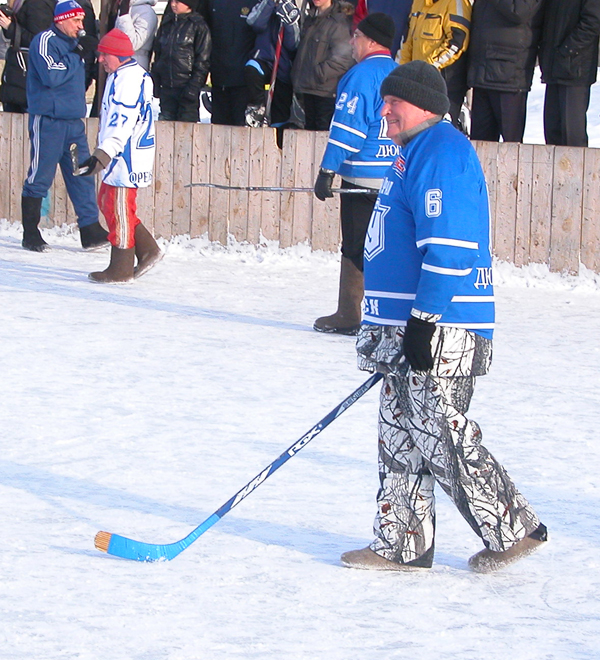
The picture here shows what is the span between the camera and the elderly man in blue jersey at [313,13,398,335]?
6012 millimetres

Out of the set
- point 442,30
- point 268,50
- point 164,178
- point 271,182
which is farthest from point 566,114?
point 164,178

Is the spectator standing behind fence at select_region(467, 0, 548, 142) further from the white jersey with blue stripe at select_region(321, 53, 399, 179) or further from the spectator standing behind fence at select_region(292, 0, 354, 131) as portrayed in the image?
the white jersey with blue stripe at select_region(321, 53, 399, 179)

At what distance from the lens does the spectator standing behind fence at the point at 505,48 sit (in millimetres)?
8031

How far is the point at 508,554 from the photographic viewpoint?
11.1 feet

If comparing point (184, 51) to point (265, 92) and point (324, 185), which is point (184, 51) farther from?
point (324, 185)

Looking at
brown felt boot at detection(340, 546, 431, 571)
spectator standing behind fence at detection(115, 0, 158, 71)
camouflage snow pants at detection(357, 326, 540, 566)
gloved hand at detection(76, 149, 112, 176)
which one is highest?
spectator standing behind fence at detection(115, 0, 158, 71)

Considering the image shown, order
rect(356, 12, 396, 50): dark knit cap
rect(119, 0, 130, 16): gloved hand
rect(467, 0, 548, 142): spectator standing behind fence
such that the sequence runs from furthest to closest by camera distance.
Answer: rect(119, 0, 130, 16): gloved hand < rect(467, 0, 548, 142): spectator standing behind fence < rect(356, 12, 396, 50): dark knit cap

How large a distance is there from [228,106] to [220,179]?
889 mm

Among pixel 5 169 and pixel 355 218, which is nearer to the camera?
pixel 355 218

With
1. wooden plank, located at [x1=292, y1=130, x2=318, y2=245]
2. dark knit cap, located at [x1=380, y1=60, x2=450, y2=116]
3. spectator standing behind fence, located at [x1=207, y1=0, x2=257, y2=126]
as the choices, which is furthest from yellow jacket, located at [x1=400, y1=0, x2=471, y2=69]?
dark knit cap, located at [x1=380, y1=60, x2=450, y2=116]

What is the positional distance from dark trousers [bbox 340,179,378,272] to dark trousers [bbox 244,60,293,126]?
10.4 ft

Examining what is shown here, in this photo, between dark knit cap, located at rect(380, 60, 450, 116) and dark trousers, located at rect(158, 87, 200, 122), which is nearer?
dark knit cap, located at rect(380, 60, 450, 116)

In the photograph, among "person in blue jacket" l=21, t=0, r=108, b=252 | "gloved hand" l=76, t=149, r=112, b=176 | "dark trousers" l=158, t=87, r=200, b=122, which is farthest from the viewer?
"dark trousers" l=158, t=87, r=200, b=122

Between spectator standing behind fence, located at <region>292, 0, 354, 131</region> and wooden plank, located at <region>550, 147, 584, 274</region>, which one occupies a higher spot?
spectator standing behind fence, located at <region>292, 0, 354, 131</region>
